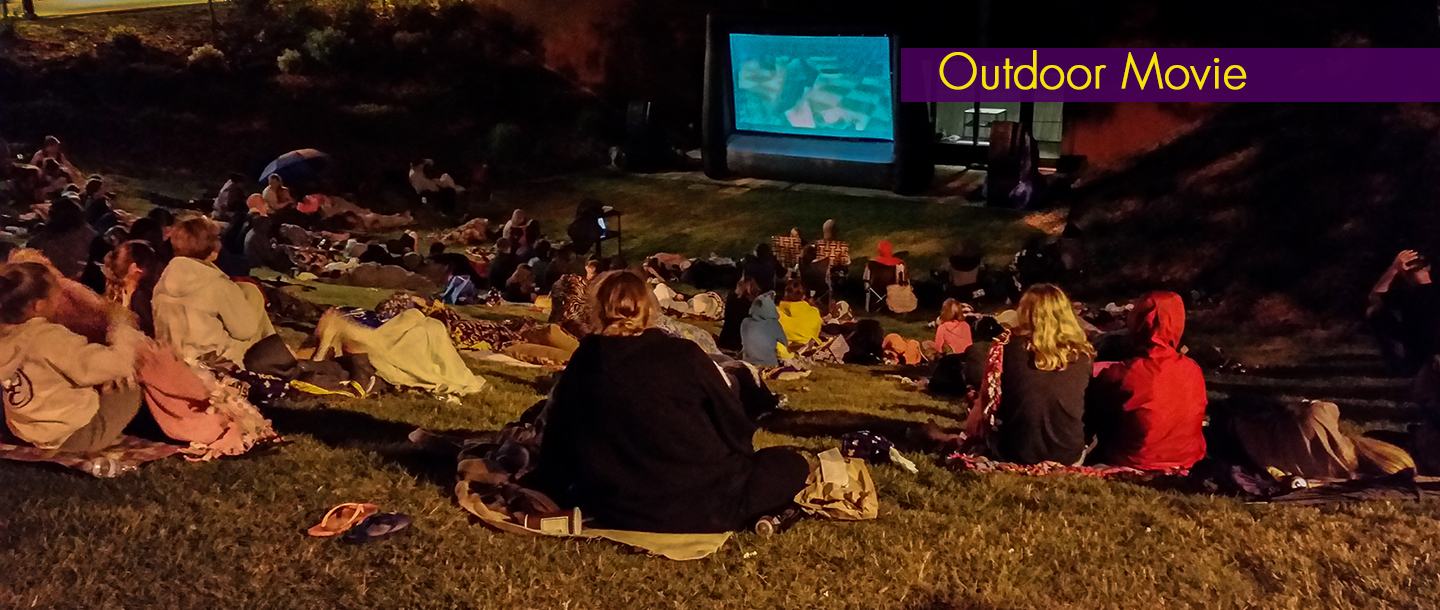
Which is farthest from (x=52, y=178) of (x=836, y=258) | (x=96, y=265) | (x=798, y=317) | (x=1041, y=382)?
(x=1041, y=382)

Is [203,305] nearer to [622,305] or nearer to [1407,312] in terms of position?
[622,305]

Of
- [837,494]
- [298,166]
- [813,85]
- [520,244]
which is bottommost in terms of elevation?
[837,494]

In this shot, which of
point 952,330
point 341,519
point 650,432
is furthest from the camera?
point 952,330

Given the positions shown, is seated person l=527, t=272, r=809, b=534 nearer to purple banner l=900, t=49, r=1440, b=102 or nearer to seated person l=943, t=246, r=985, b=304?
seated person l=943, t=246, r=985, b=304

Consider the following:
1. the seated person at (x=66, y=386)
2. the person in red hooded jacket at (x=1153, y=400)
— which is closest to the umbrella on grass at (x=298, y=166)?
the seated person at (x=66, y=386)

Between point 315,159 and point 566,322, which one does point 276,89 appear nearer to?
point 315,159

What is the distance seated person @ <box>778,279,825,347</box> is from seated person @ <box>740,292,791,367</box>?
4 centimetres

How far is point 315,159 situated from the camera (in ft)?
15.9

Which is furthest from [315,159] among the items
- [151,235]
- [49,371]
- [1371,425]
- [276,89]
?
[1371,425]

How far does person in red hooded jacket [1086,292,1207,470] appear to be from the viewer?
376 centimetres

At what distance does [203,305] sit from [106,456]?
0.71 m

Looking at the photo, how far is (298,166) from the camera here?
485cm

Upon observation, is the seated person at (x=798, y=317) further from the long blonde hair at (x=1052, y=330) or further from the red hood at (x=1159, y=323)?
the red hood at (x=1159, y=323)

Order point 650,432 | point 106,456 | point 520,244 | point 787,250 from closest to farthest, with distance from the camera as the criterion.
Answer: point 650,432 → point 106,456 → point 787,250 → point 520,244
